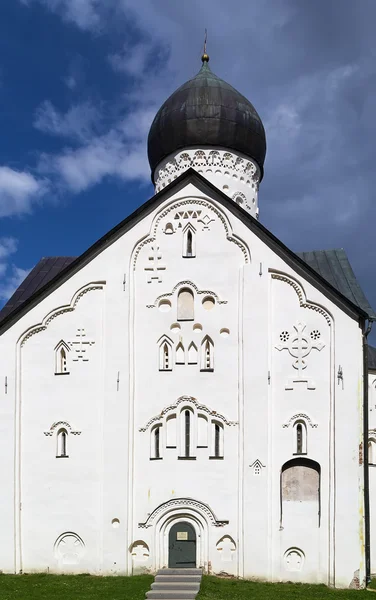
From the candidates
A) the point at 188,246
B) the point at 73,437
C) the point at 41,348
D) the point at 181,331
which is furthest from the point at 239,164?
the point at 73,437

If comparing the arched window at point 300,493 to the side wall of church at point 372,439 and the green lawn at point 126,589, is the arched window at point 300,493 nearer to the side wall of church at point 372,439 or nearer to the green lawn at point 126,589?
the green lawn at point 126,589

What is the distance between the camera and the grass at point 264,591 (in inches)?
439

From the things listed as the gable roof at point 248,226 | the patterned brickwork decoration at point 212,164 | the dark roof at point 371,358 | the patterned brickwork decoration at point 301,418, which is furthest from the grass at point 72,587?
the patterned brickwork decoration at point 212,164

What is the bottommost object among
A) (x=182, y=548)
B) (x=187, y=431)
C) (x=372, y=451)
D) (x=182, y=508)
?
(x=182, y=548)

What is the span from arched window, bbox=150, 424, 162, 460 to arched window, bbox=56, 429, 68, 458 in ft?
5.88

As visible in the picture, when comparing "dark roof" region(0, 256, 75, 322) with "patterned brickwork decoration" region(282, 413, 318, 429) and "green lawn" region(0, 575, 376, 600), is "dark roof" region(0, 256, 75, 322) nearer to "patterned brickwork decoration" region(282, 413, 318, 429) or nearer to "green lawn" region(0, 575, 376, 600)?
"green lawn" region(0, 575, 376, 600)

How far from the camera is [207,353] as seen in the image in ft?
43.5

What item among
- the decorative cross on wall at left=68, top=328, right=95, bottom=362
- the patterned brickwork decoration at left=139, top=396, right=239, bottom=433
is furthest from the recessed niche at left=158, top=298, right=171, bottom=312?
the patterned brickwork decoration at left=139, top=396, right=239, bottom=433

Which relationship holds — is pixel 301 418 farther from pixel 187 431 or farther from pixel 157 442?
pixel 157 442

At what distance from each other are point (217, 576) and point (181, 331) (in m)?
4.83

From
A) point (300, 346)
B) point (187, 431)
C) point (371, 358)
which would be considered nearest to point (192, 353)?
point (187, 431)

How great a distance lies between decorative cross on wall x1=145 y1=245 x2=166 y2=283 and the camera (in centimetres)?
1360

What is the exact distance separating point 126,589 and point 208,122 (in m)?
10.9

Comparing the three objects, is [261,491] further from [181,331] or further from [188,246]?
[188,246]
